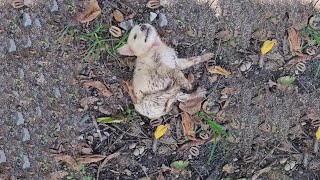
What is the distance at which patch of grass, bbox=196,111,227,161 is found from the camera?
3680mm

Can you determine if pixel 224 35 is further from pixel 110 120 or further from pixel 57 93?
pixel 57 93

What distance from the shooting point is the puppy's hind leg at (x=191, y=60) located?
348 centimetres

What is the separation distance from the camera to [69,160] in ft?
12.2

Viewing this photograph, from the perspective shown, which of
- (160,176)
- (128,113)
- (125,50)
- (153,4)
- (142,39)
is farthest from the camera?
(160,176)

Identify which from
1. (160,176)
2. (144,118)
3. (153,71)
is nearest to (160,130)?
(144,118)

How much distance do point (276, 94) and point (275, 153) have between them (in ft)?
1.44

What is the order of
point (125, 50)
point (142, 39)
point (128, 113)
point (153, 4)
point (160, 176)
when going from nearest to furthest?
point (142, 39)
point (125, 50)
point (153, 4)
point (128, 113)
point (160, 176)

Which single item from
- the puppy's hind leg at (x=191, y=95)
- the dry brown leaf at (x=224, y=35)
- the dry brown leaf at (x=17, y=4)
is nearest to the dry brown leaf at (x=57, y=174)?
the puppy's hind leg at (x=191, y=95)

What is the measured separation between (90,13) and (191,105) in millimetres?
944

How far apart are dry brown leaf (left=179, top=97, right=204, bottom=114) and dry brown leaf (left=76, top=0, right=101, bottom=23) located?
0.85 meters

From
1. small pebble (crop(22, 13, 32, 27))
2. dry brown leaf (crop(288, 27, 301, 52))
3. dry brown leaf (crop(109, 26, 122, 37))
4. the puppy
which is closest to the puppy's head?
the puppy

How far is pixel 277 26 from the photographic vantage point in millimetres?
3615

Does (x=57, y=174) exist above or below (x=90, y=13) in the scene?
below

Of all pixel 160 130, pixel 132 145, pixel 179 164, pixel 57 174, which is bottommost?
pixel 57 174
